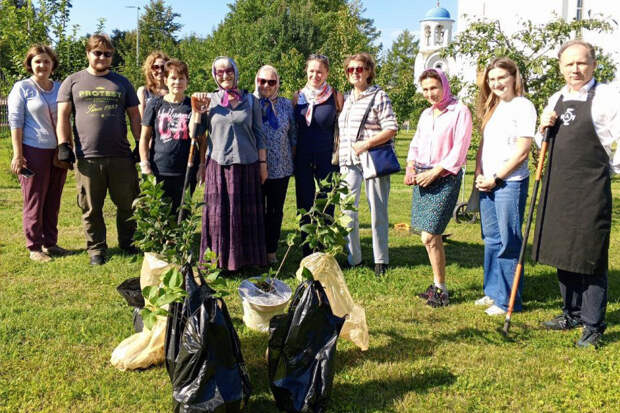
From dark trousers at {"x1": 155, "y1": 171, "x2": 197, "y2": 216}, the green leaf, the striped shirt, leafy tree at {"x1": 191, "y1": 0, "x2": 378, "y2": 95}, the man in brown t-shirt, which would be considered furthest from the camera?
leafy tree at {"x1": 191, "y1": 0, "x2": 378, "y2": 95}

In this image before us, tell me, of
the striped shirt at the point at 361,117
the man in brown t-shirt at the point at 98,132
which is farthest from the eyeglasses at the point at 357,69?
the man in brown t-shirt at the point at 98,132

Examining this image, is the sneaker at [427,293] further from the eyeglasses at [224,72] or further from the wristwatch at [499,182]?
the eyeglasses at [224,72]

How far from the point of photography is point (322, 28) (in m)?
32.8

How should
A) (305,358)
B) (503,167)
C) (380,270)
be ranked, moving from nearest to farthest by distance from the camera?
(305,358) < (503,167) < (380,270)

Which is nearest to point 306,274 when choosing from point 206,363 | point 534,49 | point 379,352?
point 206,363

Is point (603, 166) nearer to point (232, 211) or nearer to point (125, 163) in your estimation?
point (232, 211)

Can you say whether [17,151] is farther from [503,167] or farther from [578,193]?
[578,193]

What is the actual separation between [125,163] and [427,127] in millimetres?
3159

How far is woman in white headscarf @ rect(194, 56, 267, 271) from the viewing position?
16.5 feet

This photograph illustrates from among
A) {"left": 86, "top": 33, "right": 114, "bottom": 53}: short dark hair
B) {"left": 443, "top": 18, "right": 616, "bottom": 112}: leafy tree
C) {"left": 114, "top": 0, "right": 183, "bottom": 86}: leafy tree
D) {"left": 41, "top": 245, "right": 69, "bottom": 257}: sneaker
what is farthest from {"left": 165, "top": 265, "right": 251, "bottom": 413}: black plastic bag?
Result: {"left": 114, "top": 0, "right": 183, "bottom": 86}: leafy tree

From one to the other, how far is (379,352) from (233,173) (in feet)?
7.44

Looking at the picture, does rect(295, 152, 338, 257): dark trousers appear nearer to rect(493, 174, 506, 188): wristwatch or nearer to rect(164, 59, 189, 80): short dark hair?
rect(164, 59, 189, 80): short dark hair

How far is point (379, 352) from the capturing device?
12.4 feet

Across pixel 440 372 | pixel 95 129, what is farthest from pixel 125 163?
pixel 440 372
